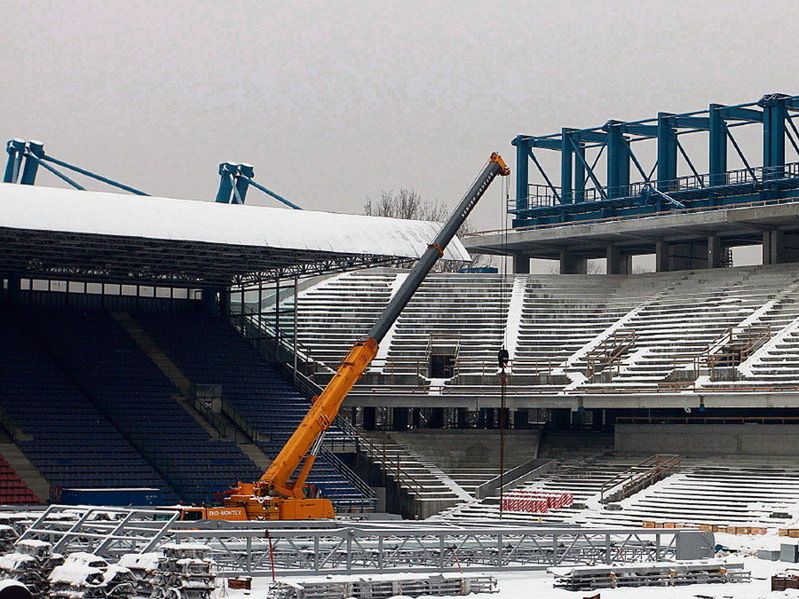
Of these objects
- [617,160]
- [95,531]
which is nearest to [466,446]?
[617,160]

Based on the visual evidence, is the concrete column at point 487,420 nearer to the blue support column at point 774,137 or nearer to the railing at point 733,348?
the railing at point 733,348

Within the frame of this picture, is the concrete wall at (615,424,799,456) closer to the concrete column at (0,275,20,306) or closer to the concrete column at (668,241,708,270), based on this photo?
the concrete column at (668,241,708,270)

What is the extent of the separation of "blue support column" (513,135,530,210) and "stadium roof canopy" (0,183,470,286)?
80.0 feet

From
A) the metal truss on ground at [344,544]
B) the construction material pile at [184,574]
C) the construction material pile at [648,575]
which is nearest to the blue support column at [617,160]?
the metal truss on ground at [344,544]

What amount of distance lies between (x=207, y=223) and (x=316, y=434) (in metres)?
9.04

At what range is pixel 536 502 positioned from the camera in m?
64.3

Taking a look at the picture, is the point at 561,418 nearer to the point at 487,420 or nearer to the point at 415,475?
the point at 487,420

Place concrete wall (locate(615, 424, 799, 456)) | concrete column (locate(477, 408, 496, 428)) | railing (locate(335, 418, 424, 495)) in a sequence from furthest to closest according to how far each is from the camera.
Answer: concrete column (locate(477, 408, 496, 428))
railing (locate(335, 418, 424, 495))
concrete wall (locate(615, 424, 799, 456))

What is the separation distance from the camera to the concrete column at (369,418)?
242 ft

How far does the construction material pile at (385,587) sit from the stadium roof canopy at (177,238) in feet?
76.1

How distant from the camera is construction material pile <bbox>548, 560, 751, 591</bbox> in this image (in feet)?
125

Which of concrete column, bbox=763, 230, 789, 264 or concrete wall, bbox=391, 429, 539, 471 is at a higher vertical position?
concrete column, bbox=763, 230, 789, 264

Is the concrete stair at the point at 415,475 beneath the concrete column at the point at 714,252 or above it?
beneath

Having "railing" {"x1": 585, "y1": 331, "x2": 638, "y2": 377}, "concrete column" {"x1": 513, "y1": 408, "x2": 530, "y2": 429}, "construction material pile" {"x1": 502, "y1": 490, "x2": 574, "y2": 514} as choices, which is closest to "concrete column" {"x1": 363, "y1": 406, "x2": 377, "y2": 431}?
"concrete column" {"x1": 513, "y1": 408, "x2": 530, "y2": 429}
